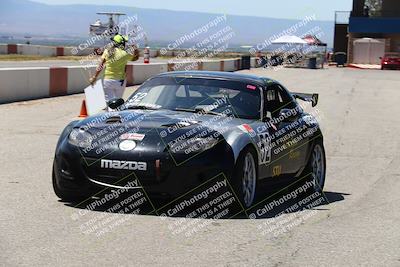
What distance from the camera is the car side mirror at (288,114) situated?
820cm

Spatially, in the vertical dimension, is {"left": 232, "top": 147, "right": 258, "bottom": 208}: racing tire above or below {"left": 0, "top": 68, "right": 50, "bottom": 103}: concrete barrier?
above

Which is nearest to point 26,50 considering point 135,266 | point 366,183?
point 366,183

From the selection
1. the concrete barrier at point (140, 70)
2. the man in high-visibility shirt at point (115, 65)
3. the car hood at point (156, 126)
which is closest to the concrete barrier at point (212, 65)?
the concrete barrier at point (140, 70)

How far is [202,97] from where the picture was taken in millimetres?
8102

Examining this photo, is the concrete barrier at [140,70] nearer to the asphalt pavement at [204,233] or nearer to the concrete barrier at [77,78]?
the concrete barrier at [77,78]

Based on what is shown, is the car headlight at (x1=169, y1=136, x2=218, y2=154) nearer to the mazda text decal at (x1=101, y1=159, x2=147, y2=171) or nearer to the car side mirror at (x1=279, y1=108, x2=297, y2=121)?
the mazda text decal at (x1=101, y1=159, x2=147, y2=171)

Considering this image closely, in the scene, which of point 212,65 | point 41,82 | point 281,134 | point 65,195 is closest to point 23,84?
point 41,82

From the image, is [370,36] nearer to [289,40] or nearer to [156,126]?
[289,40]

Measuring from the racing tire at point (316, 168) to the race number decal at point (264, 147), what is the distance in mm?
1126

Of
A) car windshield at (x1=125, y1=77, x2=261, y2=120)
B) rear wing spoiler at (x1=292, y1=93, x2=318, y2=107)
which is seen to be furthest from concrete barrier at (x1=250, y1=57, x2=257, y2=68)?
car windshield at (x1=125, y1=77, x2=261, y2=120)

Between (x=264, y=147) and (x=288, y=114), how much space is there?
30.6 inches

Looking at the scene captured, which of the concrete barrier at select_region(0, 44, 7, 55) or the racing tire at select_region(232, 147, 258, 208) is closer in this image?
the racing tire at select_region(232, 147, 258, 208)

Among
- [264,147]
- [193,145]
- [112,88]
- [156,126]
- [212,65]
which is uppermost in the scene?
[156,126]

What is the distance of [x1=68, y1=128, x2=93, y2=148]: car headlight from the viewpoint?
7.14 metres
